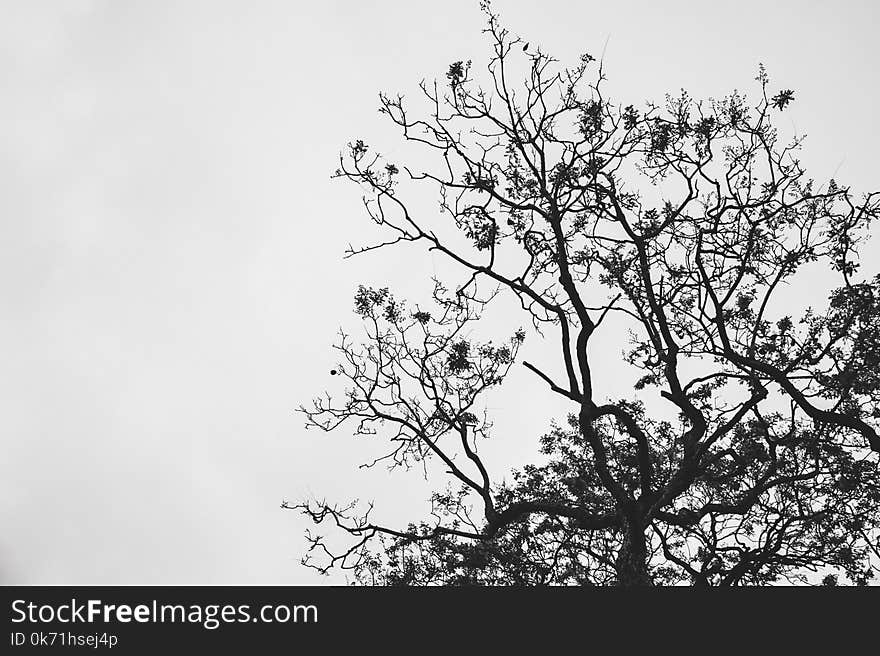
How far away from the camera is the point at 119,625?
5.14 meters

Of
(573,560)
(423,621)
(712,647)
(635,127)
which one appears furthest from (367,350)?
(712,647)

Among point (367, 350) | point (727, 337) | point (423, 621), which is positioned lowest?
point (423, 621)

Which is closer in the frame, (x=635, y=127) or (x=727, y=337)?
(x=727, y=337)

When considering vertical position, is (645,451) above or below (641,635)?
above

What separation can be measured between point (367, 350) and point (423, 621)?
449 centimetres

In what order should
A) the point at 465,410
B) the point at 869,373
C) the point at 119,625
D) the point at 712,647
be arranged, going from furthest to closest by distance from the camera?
the point at 465,410 → the point at 869,373 → the point at 712,647 → the point at 119,625

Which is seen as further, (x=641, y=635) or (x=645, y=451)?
(x=645, y=451)

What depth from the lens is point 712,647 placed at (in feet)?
18.0

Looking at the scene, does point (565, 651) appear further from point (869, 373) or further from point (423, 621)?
point (869, 373)

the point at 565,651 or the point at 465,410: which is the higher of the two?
the point at 465,410

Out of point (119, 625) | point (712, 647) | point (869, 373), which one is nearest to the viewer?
point (119, 625)

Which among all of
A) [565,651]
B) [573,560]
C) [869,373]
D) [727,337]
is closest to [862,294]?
[869,373]

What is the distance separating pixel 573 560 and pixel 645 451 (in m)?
1.64

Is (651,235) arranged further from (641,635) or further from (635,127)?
(641,635)
